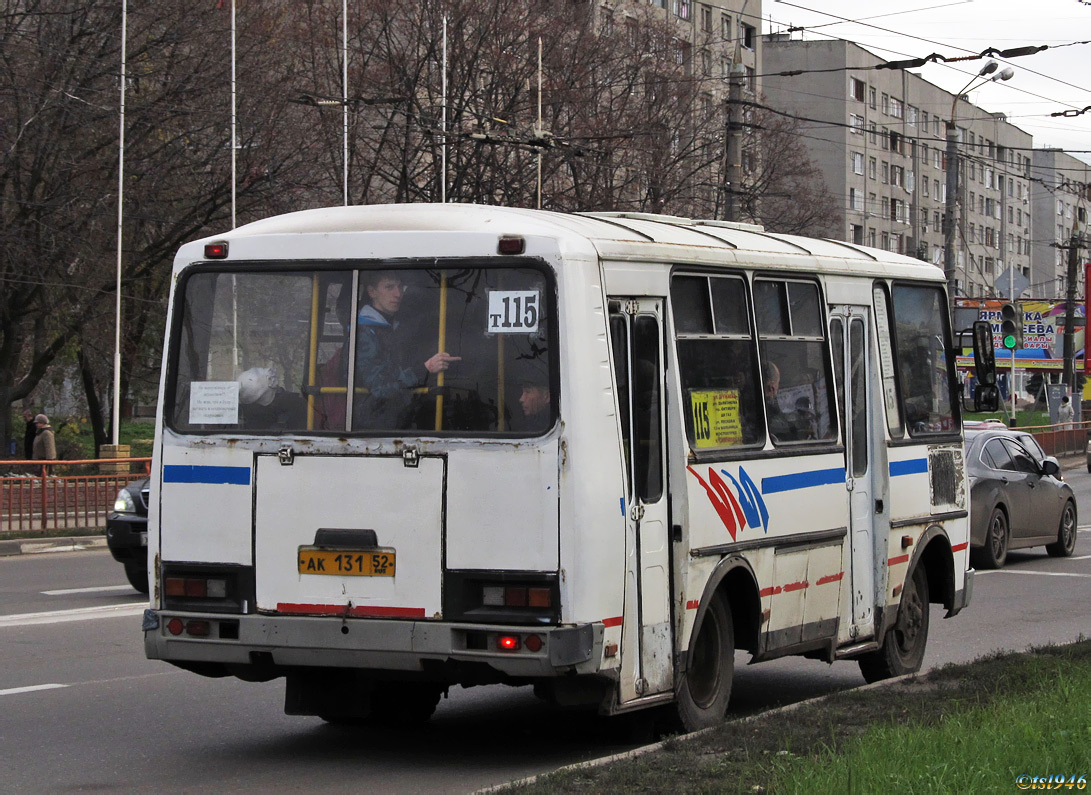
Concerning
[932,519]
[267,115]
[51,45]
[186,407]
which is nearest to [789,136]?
[267,115]

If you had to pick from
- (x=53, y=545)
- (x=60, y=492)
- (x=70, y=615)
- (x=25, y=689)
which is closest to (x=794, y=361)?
(x=25, y=689)

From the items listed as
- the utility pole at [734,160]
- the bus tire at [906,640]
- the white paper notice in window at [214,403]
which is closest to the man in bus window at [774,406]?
the bus tire at [906,640]

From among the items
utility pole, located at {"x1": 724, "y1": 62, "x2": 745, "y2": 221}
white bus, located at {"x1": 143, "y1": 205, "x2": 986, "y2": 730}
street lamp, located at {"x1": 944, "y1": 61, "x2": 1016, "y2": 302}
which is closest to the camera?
white bus, located at {"x1": 143, "y1": 205, "x2": 986, "y2": 730}

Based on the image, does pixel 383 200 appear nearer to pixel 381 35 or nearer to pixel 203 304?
pixel 381 35

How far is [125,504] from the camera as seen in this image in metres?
15.4

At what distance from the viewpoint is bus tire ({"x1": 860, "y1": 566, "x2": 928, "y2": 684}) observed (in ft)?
33.9

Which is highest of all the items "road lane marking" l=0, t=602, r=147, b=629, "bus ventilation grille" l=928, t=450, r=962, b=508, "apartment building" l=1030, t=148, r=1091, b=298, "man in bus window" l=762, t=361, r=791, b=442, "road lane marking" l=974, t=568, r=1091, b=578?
"apartment building" l=1030, t=148, r=1091, b=298

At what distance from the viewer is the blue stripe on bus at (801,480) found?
28.5ft

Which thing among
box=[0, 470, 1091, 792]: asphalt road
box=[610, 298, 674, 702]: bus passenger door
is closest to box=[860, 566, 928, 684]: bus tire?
box=[0, 470, 1091, 792]: asphalt road

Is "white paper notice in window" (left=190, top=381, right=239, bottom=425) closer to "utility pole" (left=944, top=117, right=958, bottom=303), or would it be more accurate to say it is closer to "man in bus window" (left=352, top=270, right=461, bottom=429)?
"man in bus window" (left=352, top=270, right=461, bottom=429)

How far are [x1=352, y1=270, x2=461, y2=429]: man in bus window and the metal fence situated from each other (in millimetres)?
13738

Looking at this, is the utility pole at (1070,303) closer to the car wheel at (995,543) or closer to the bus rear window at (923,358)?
the car wheel at (995,543)

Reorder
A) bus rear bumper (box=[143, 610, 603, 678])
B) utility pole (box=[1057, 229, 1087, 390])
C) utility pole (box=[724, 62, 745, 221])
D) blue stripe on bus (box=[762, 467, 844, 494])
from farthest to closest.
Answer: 1. utility pole (box=[1057, 229, 1087, 390])
2. utility pole (box=[724, 62, 745, 221])
3. blue stripe on bus (box=[762, 467, 844, 494])
4. bus rear bumper (box=[143, 610, 603, 678])

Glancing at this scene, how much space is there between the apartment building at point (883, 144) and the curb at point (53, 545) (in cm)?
6187
